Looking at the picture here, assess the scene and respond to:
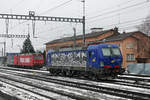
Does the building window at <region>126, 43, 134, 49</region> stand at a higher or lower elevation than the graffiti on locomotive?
higher

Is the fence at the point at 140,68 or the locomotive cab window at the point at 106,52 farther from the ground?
the locomotive cab window at the point at 106,52

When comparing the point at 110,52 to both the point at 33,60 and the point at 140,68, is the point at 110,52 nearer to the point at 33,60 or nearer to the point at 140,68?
the point at 140,68

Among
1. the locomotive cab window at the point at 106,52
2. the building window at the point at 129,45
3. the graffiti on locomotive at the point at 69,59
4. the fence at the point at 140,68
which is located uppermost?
the building window at the point at 129,45

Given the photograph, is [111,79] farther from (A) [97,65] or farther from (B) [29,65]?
(B) [29,65]

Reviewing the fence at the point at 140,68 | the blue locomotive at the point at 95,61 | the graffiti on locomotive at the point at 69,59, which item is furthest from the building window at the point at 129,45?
the blue locomotive at the point at 95,61

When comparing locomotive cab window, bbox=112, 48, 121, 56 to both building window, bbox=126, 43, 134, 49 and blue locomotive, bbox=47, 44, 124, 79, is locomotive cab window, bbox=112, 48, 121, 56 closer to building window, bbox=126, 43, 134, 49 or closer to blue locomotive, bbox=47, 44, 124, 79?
blue locomotive, bbox=47, 44, 124, 79

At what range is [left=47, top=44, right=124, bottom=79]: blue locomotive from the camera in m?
18.7

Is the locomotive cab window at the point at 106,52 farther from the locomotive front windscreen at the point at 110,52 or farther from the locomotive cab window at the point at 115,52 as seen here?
the locomotive cab window at the point at 115,52

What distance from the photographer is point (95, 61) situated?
1903 centimetres

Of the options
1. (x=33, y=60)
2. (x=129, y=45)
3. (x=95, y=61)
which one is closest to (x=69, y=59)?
(x=95, y=61)

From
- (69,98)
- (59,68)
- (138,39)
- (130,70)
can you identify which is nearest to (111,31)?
(138,39)

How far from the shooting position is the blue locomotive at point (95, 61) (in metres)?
18.7

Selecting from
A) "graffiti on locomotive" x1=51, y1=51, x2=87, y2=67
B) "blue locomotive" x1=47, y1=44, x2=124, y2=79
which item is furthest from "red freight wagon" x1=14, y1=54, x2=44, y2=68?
"blue locomotive" x1=47, y1=44, x2=124, y2=79

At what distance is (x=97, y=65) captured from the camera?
61.5ft
